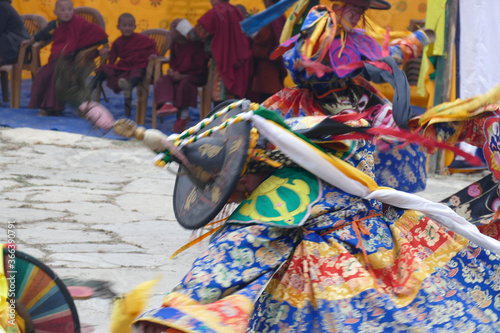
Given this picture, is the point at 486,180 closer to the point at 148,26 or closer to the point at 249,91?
the point at 249,91

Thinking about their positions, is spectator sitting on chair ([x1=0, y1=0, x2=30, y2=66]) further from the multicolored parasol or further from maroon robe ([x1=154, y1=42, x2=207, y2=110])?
the multicolored parasol

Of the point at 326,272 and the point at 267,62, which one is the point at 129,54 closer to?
the point at 267,62

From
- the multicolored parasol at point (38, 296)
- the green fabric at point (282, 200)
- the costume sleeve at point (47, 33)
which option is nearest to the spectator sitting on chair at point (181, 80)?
the costume sleeve at point (47, 33)

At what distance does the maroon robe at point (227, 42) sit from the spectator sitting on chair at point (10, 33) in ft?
8.56

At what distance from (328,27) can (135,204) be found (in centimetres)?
208

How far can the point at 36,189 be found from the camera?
497 centimetres

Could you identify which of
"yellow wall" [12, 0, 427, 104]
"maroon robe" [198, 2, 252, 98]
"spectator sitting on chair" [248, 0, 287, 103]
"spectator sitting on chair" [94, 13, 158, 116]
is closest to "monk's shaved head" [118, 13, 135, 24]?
"spectator sitting on chair" [94, 13, 158, 116]

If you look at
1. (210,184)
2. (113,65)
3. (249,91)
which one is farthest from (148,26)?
(210,184)

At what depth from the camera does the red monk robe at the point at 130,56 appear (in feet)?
25.3

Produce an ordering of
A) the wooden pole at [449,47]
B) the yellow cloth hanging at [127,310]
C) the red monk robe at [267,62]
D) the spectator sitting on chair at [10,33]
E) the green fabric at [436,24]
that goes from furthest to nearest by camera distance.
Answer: the spectator sitting on chair at [10,33], the red monk robe at [267,62], the wooden pole at [449,47], the green fabric at [436,24], the yellow cloth hanging at [127,310]

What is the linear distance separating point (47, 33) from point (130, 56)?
131cm

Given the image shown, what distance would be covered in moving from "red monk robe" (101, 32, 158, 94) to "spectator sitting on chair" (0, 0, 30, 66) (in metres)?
1.36

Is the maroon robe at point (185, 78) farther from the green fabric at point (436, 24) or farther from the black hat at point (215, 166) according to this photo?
the black hat at point (215, 166)

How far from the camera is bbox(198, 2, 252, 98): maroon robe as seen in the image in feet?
24.6
